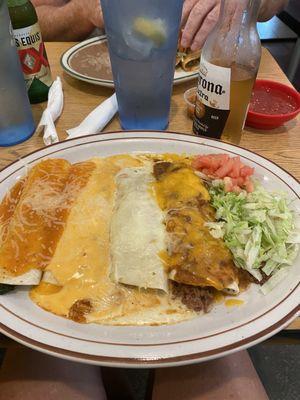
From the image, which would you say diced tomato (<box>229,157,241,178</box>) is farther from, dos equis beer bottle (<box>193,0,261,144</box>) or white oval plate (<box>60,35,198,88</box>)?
white oval plate (<box>60,35,198,88</box>)

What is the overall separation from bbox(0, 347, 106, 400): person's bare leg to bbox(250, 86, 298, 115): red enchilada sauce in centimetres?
105

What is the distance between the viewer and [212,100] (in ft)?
3.71

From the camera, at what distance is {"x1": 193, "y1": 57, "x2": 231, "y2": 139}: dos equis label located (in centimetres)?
108

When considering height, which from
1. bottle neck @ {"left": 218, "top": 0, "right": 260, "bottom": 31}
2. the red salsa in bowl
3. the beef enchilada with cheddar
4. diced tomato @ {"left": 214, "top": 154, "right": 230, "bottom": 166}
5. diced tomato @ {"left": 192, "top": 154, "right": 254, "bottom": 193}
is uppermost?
bottle neck @ {"left": 218, "top": 0, "right": 260, "bottom": 31}

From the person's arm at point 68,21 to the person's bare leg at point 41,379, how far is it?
172cm

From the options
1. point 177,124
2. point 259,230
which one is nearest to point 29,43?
point 177,124

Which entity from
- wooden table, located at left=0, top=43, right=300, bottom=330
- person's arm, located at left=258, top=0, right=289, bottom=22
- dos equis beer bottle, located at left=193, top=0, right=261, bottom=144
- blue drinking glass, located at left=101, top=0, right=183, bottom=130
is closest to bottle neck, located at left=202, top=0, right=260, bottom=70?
dos equis beer bottle, located at left=193, top=0, right=261, bottom=144

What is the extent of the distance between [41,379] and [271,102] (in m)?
1.19

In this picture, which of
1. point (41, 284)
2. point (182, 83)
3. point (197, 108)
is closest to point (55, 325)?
point (41, 284)

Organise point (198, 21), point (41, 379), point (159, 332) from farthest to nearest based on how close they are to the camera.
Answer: point (198, 21)
point (41, 379)
point (159, 332)

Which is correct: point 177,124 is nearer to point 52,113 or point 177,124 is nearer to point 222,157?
point 222,157

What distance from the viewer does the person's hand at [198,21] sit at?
164 centimetres

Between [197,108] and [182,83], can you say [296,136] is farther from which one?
[182,83]

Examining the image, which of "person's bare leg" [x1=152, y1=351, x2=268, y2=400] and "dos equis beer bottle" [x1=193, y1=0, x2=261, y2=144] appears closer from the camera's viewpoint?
"person's bare leg" [x1=152, y1=351, x2=268, y2=400]
